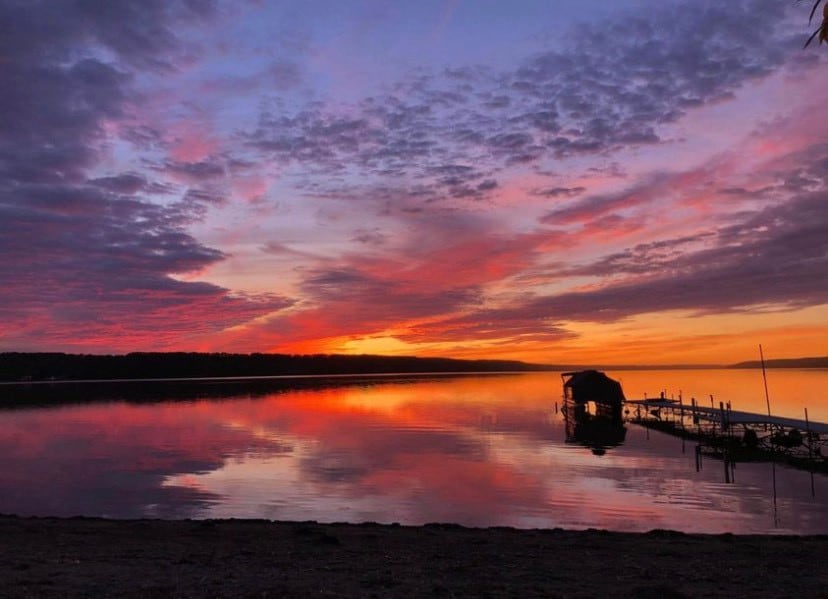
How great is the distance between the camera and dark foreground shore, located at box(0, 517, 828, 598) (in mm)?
11516

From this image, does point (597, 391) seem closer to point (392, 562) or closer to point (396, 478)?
point (396, 478)

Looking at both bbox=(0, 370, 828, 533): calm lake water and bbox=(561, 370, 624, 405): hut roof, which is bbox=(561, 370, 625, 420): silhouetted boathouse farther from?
bbox=(0, 370, 828, 533): calm lake water

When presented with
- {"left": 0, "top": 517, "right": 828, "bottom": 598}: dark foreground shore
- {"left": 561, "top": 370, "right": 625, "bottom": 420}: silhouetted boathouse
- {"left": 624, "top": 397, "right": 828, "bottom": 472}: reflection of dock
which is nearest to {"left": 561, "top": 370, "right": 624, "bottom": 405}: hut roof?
{"left": 561, "top": 370, "right": 625, "bottom": 420}: silhouetted boathouse

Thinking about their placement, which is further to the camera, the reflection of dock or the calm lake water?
the reflection of dock

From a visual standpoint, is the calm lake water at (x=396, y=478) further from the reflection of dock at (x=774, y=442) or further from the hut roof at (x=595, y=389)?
the hut roof at (x=595, y=389)

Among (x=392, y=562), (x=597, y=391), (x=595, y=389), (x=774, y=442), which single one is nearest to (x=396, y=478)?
(x=392, y=562)

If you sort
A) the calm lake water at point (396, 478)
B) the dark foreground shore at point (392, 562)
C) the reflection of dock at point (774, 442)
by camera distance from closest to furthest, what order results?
1. the dark foreground shore at point (392, 562)
2. the calm lake water at point (396, 478)
3. the reflection of dock at point (774, 442)

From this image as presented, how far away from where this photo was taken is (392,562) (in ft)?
46.3

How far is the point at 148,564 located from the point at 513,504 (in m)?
16.6

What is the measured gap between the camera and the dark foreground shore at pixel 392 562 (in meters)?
11.5

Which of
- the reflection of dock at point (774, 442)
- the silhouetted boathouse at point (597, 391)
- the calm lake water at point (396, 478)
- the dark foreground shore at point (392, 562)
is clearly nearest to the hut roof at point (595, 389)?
the silhouetted boathouse at point (597, 391)

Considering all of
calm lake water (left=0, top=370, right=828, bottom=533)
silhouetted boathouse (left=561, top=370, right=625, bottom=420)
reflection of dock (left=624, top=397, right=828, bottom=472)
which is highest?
silhouetted boathouse (left=561, top=370, right=625, bottom=420)

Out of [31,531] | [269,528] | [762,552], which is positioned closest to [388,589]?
[269,528]

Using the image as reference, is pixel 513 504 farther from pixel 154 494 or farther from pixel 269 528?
pixel 154 494
